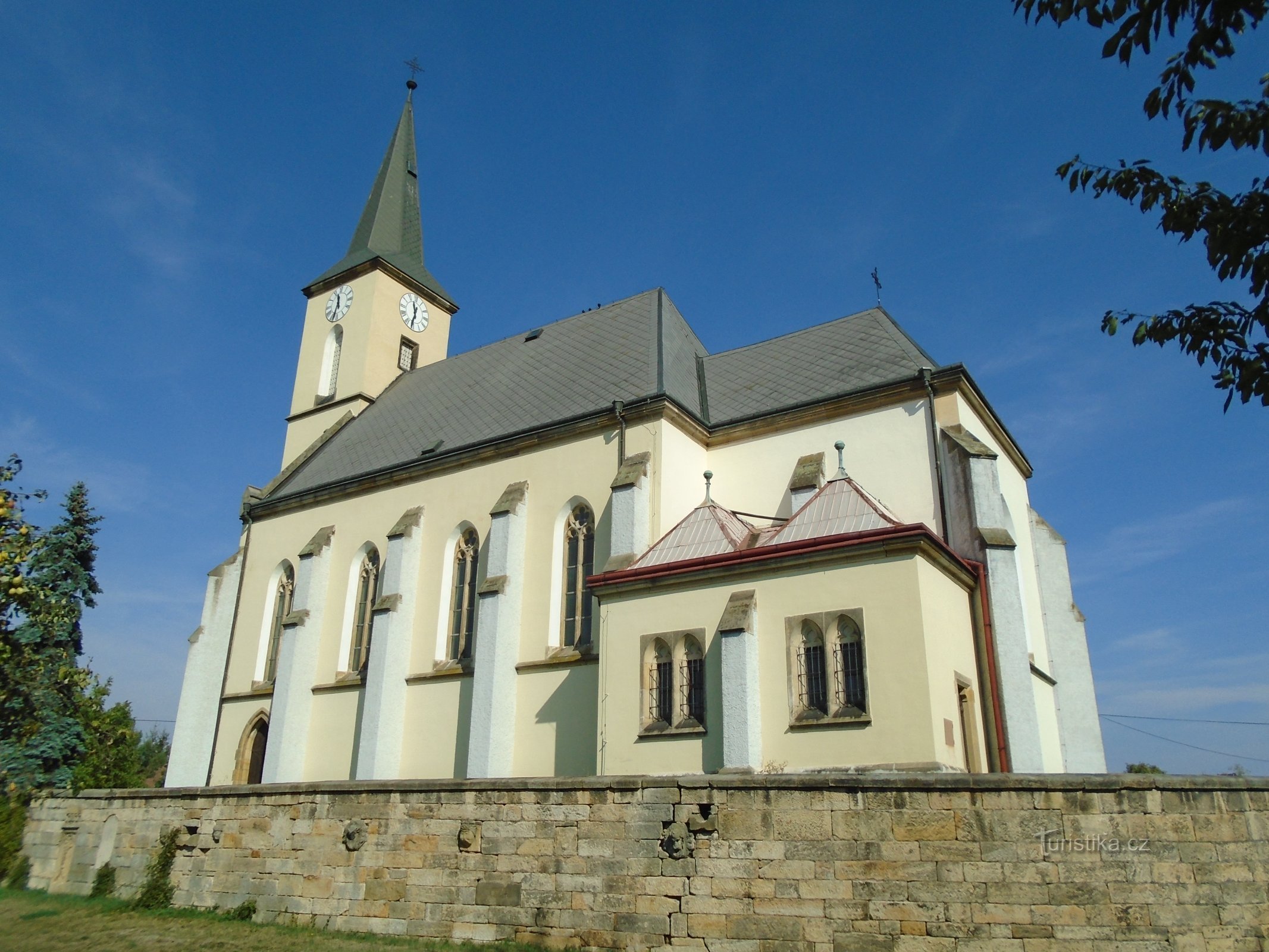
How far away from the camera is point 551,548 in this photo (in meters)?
19.5

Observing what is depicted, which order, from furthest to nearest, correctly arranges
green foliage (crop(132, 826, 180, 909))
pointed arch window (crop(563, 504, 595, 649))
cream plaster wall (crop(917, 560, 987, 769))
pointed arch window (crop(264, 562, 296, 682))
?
pointed arch window (crop(264, 562, 296, 682))
pointed arch window (crop(563, 504, 595, 649))
cream plaster wall (crop(917, 560, 987, 769))
green foliage (crop(132, 826, 180, 909))

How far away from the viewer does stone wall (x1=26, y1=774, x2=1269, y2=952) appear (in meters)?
7.69

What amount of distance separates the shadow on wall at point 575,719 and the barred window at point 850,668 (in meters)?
4.74

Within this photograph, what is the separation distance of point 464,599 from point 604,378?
18.9ft

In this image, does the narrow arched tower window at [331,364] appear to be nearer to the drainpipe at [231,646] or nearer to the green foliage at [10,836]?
the drainpipe at [231,646]

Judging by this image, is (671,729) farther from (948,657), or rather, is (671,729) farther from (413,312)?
(413,312)

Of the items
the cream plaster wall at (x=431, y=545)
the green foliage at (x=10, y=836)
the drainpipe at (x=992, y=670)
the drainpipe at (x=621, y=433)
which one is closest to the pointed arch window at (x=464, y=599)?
the cream plaster wall at (x=431, y=545)

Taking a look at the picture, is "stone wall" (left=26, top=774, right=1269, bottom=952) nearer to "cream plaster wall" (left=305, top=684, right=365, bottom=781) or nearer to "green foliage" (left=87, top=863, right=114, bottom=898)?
"green foliage" (left=87, top=863, right=114, bottom=898)

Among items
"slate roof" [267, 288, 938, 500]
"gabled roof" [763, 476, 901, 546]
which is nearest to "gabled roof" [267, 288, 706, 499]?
"slate roof" [267, 288, 938, 500]

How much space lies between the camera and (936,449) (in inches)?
680

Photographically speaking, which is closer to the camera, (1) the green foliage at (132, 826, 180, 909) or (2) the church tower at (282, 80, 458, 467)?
(1) the green foliage at (132, 826, 180, 909)

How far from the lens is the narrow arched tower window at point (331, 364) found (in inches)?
1226

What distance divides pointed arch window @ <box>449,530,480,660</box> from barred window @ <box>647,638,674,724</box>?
19.2 ft

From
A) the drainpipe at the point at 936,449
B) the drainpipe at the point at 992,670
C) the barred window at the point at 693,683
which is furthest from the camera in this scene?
the drainpipe at the point at 936,449
